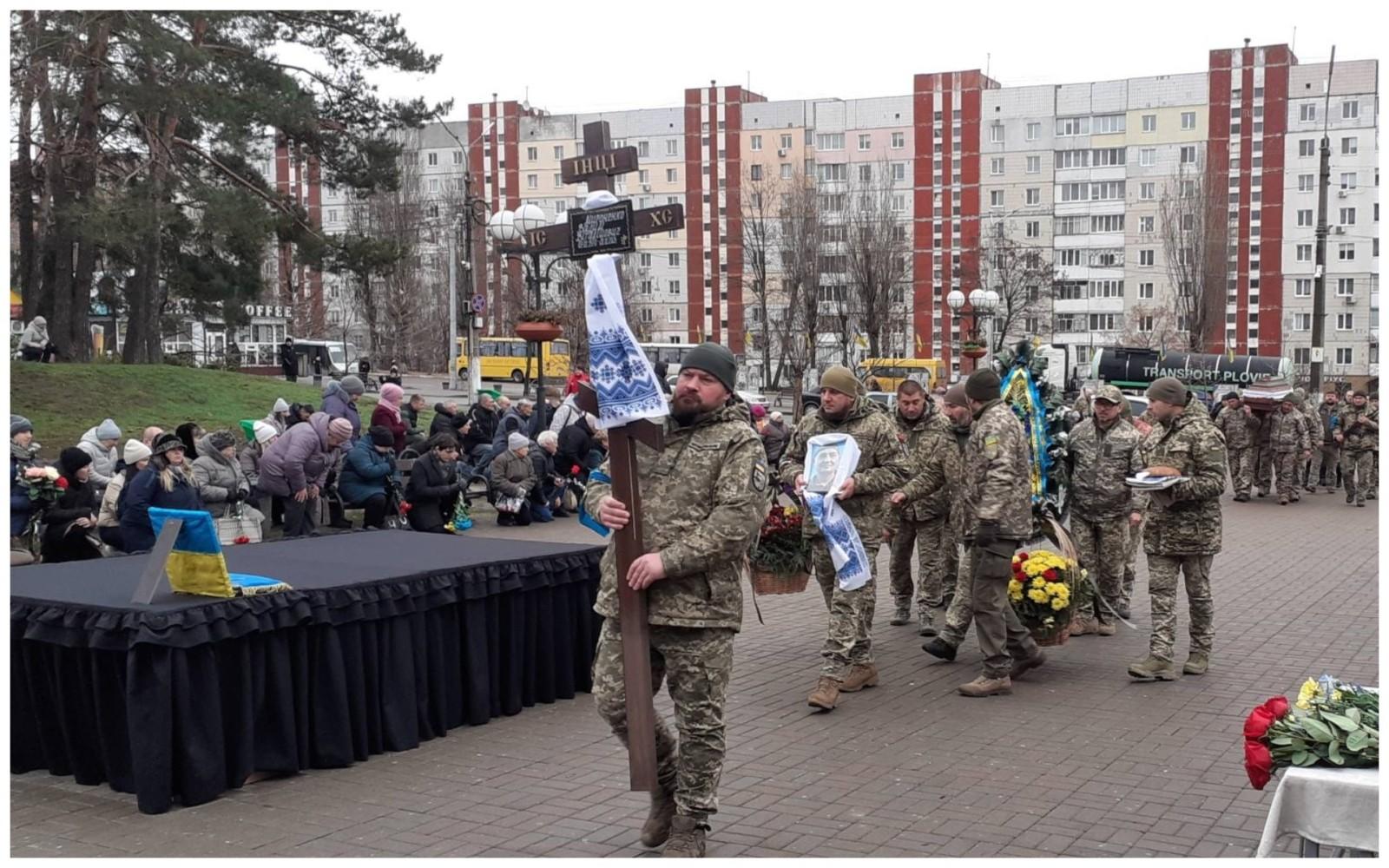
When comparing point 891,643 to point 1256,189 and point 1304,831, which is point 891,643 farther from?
point 1256,189

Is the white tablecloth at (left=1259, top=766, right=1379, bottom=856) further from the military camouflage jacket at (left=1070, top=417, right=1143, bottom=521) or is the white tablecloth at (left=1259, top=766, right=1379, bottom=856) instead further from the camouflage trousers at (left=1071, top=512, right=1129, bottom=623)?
the camouflage trousers at (left=1071, top=512, right=1129, bottom=623)

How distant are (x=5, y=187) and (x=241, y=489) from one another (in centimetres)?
709

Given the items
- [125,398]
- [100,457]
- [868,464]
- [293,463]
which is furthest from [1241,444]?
[125,398]

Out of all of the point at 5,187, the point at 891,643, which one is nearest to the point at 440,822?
the point at 5,187

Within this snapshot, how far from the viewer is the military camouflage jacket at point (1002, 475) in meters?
8.57

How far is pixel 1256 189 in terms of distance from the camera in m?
87.8

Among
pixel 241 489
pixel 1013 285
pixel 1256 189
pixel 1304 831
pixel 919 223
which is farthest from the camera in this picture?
pixel 919 223

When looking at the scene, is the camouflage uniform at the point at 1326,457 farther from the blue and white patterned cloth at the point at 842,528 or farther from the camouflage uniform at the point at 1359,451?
the blue and white patterned cloth at the point at 842,528

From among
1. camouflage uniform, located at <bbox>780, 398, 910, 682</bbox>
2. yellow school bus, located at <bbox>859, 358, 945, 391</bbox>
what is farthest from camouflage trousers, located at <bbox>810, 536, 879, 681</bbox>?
yellow school bus, located at <bbox>859, 358, 945, 391</bbox>

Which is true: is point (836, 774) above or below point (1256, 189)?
below

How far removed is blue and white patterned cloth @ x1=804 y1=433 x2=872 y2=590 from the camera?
8344 mm

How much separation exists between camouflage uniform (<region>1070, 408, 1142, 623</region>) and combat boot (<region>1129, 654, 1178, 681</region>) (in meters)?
1.33

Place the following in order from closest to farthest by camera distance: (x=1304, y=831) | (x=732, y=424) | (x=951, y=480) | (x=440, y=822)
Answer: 1. (x=1304, y=831)
2. (x=732, y=424)
3. (x=440, y=822)
4. (x=951, y=480)

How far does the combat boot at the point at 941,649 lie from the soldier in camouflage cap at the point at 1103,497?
1450 mm
